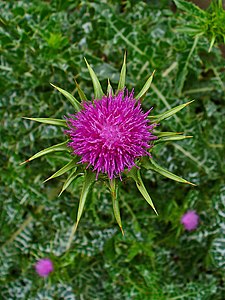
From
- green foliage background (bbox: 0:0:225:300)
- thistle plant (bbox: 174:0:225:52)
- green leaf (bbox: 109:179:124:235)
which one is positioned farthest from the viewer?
green foliage background (bbox: 0:0:225:300)

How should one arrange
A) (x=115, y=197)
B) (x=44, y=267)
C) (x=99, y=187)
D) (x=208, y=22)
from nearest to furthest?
(x=115, y=197) → (x=208, y=22) → (x=99, y=187) → (x=44, y=267)

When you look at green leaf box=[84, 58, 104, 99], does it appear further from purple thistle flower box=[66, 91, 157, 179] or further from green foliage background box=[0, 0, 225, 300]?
green foliage background box=[0, 0, 225, 300]

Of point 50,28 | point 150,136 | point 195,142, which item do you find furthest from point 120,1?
point 150,136

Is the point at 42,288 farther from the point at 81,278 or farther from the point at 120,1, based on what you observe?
the point at 120,1

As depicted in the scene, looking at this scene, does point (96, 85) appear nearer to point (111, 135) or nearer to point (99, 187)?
point (111, 135)

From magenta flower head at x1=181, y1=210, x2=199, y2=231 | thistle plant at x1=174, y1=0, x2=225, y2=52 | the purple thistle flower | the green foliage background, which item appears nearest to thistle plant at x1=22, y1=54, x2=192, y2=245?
the purple thistle flower

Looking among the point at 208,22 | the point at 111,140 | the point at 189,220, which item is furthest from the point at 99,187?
the point at 208,22

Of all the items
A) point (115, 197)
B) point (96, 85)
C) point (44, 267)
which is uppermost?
point (96, 85)

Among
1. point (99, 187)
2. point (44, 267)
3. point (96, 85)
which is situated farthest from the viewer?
point (44, 267)
